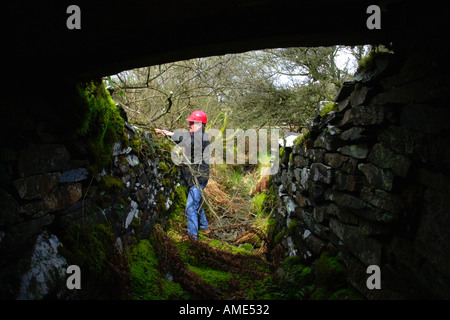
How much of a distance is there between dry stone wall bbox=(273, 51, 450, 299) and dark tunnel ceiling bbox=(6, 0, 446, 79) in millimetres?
422

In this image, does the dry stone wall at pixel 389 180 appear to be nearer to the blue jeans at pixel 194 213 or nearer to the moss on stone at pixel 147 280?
the moss on stone at pixel 147 280

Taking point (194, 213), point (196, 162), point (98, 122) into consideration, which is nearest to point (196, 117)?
point (196, 162)

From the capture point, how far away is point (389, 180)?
6.22 feet

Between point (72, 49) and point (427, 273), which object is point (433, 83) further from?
point (72, 49)

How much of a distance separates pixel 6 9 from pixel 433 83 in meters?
2.44

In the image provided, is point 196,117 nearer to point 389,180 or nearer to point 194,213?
point 194,213

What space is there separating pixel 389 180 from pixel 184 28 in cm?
191

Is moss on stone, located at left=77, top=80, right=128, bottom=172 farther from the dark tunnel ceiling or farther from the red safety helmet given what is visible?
the red safety helmet

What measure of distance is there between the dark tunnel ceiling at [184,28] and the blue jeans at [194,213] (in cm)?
337

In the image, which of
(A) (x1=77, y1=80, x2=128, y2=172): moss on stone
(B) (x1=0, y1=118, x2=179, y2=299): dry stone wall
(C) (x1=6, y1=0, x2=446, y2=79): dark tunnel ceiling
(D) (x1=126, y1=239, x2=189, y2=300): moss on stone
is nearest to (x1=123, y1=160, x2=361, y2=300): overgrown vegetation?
(D) (x1=126, y1=239, x2=189, y2=300): moss on stone

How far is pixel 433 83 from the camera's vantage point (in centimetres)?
153

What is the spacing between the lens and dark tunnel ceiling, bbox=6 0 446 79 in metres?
1.31

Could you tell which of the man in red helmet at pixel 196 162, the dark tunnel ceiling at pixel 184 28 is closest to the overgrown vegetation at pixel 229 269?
the man in red helmet at pixel 196 162

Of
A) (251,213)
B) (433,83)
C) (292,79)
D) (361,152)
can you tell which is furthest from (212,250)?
(292,79)
